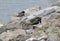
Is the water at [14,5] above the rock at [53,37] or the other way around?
the other way around

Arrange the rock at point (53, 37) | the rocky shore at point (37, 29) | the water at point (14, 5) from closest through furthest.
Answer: the rock at point (53, 37), the rocky shore at point (37, 29), the water at point (14, 5)

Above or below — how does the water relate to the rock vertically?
below

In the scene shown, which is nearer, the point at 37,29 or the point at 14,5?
the point at 37,29

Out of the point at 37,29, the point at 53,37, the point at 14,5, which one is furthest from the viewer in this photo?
the point at 14,5

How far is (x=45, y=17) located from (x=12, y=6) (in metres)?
7.48

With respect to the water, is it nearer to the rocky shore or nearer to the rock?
the rocky shore

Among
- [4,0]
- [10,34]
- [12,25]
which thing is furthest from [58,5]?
[4,0]

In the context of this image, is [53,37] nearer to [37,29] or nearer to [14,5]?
[37,29]

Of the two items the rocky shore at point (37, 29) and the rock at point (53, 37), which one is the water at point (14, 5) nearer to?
the rocky shore at point (37, 29)

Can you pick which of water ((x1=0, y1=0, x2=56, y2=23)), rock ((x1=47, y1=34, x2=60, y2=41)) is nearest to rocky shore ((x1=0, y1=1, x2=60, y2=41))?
rock ((x1=47, y1=34, x2=60, y2=41))

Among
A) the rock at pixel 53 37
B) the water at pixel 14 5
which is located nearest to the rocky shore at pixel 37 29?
Answer: the rock at pixel 53 37

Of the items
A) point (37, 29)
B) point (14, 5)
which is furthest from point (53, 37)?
point (14, 5)

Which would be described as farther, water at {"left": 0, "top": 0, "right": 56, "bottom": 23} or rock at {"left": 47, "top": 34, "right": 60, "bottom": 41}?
water at {"left": 0, "top": 0, "right": 56, "bottom": 23}

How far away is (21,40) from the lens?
629 cm
